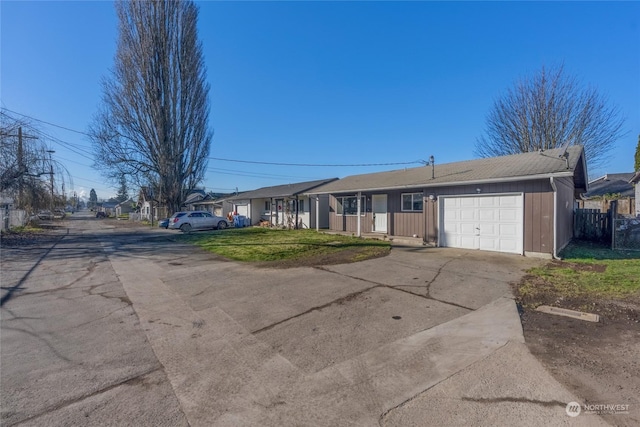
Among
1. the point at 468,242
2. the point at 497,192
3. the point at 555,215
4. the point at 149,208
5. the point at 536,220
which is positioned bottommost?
the point at 468,242

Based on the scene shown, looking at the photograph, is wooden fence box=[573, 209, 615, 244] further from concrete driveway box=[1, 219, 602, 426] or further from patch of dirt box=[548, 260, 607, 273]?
concrete driveway box=[1, 219, 602, 426]

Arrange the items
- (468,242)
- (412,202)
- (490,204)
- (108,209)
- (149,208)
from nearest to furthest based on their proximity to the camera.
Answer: (490,204) < (468,242) < (412,202) < (149,208) < (108,209)

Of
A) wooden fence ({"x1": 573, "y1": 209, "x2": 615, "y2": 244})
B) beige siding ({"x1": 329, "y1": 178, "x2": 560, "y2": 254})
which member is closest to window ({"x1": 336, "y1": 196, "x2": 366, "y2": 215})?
beige siding ({"x1": 329, "y1": 178, "x2": 560, "y2": 254})

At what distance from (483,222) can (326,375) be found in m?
9.88

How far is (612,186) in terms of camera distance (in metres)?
26.5

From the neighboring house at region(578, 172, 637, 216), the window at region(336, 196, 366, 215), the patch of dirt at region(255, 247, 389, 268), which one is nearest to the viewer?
the patch of dirt at region(255, 247, 389, 268)

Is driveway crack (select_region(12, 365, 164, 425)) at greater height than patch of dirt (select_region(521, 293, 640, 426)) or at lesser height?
lesser

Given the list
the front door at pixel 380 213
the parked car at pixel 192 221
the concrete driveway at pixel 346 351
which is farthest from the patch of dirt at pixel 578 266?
the parked car at pixel 192 221

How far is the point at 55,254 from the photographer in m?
11.6

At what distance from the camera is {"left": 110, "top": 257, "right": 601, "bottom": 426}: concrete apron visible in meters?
2.41

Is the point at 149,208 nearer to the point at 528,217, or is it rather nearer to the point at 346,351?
the point at 528,217

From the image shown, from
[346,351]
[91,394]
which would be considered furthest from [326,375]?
[91,394]

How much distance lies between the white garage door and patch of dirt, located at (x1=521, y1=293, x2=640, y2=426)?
535cm

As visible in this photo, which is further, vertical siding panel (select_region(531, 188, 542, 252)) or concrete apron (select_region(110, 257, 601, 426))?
vertical siding panel (select_region(531, 188, 542, 252))
